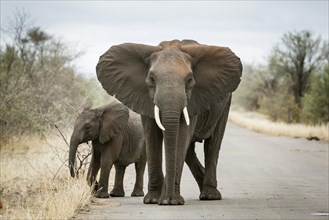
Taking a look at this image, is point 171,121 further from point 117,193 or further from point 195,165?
point 117,193

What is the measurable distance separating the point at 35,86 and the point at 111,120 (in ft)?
50.9

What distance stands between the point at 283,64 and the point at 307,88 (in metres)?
3.23

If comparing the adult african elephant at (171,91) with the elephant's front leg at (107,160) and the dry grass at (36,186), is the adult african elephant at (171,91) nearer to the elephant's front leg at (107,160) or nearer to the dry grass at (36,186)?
the dry grass at (36,186)

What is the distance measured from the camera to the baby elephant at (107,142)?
15500 mm

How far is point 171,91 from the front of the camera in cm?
1219

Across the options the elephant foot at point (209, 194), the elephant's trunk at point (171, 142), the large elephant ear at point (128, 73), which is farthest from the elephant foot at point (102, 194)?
the elephant's trunk at point (171, 142)

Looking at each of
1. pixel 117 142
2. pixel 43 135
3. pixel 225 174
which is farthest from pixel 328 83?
pixel 117 142

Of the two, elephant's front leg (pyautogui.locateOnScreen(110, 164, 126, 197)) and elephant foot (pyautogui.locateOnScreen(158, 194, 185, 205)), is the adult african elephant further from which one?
elephant's front leg (pyautogui.locateOnScreen(110, 164, 126, 197))

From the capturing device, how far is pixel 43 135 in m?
28.0

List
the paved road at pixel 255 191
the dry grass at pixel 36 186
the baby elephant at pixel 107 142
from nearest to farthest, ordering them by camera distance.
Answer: the dry grass at pixel 36 186 → the paved road at pixel 255 191 → the baby elephant at pixel 107 142

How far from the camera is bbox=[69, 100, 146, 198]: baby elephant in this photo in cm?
1550

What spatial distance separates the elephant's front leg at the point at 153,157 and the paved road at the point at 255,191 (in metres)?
0.27

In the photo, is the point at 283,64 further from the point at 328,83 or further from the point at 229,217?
the point at 229,217

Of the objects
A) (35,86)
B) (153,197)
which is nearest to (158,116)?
(153,197)
